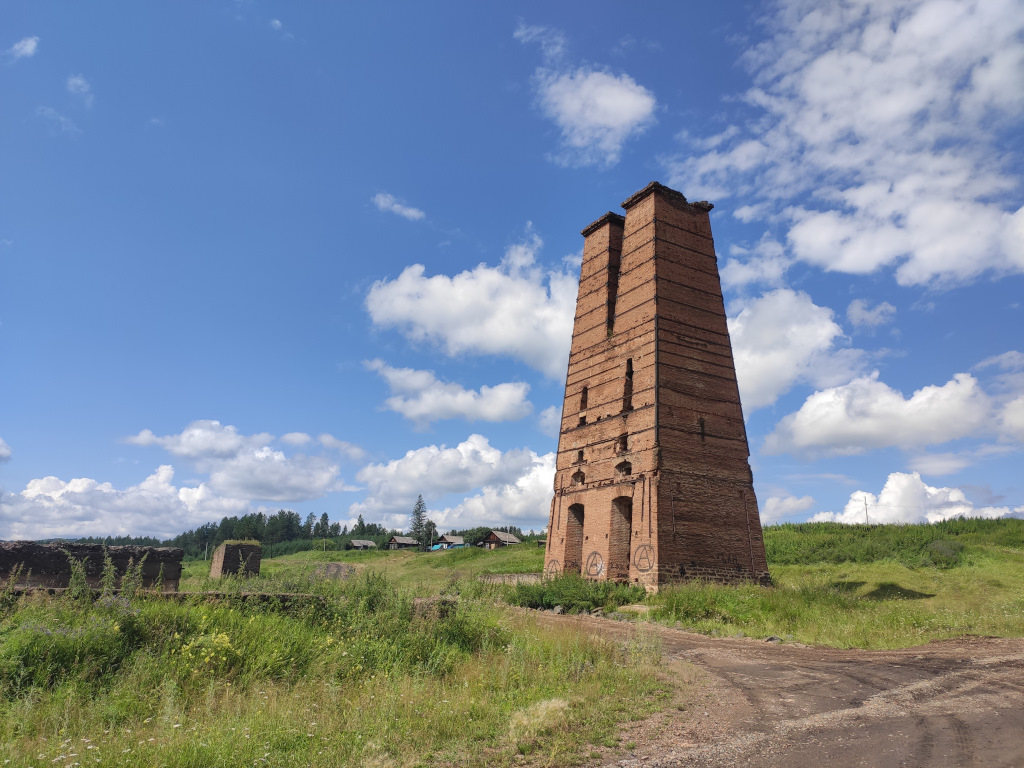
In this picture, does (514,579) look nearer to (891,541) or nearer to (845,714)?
(845,714)

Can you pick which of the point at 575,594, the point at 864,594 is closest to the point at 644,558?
the point at 575,594

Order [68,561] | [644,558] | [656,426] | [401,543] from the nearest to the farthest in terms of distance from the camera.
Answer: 1. [68,561]
2. [644,558]
3. [656,426]
4. [401,543]

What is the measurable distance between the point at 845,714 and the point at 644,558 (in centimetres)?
1147

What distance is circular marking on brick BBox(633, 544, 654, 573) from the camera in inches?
651

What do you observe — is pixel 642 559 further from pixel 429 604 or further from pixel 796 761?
pixel 796 761

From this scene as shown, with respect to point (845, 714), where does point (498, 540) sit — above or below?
below

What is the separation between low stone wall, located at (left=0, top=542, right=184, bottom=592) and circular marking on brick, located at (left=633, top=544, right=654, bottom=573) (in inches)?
471

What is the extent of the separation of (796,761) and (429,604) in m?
5.50

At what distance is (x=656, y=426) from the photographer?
58.0 feet

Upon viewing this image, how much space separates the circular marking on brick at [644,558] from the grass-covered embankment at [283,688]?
9003 mm

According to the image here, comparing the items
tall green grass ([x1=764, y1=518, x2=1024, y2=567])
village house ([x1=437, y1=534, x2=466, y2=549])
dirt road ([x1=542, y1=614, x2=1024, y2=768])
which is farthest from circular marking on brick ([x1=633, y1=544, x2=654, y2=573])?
village house ([x1=437, y1=534, x2=466, y2=549])

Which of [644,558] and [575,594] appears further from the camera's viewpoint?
[644,558]

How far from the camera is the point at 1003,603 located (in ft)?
50.0

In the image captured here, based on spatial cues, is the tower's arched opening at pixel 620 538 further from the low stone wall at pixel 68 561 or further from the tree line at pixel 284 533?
the tree line at pixel 284 533
